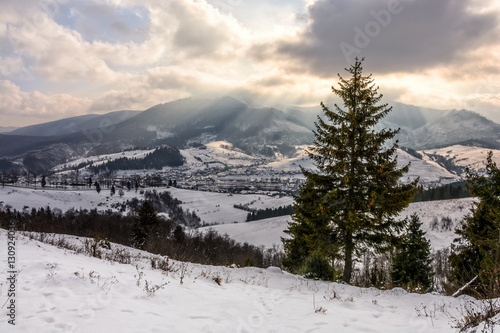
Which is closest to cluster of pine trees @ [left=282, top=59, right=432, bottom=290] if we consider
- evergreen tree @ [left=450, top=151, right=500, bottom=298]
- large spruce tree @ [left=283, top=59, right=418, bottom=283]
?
large spruce tree @ [left=283, top=59, right=418, bottom=283]

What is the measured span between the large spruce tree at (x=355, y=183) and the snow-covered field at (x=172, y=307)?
184 inches

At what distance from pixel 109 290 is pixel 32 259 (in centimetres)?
340

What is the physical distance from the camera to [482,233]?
1795 centimetres

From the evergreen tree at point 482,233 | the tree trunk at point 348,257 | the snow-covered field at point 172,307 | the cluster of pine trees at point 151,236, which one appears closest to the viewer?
the snow-covered field at point 172,307

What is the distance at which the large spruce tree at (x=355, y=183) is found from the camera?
12.7 m

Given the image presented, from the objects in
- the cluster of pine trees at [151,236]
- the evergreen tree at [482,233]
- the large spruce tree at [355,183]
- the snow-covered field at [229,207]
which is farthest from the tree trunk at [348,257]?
the snow-covered field at [229,207]

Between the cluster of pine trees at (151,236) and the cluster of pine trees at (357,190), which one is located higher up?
the cluster of pine trees at (357,190)

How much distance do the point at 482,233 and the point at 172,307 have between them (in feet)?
70.6

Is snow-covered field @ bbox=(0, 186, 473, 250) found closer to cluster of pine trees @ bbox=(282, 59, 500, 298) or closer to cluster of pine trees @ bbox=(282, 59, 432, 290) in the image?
cluster of pine trees @ bbox=(282, 59, 500, 298)

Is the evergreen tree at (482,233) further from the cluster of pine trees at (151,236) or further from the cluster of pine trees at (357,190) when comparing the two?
the cluster of pine trees at (151,236)

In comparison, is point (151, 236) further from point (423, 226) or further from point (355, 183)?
point (423, 226)

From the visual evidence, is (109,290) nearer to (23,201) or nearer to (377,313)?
(377,313)

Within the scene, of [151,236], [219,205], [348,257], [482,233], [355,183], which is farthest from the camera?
[219,205]

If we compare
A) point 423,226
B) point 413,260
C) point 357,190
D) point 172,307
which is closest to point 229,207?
point 423,226
